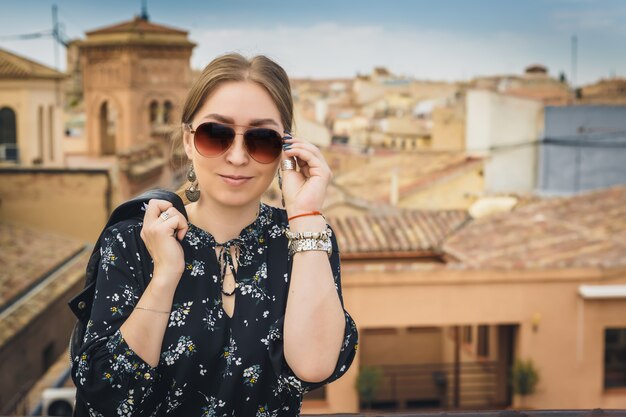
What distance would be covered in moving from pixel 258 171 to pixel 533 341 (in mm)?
8713

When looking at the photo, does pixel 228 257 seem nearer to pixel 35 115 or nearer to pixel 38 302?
pixel 38 302

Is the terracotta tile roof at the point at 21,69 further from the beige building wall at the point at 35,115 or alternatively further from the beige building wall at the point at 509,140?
the beige building wall at the point at 509,140

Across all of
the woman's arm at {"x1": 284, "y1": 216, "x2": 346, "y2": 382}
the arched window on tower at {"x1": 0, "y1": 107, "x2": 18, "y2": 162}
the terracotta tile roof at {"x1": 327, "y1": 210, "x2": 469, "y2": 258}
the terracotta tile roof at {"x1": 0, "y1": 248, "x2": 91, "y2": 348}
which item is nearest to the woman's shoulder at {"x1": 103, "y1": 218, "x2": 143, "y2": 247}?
the woman's arm at {"x1": 284, "y1": 216, "x2": 346, "y2": 382}

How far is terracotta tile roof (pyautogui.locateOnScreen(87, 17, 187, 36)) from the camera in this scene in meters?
35.1

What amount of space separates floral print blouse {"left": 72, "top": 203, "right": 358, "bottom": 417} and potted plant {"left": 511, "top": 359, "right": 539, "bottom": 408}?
8444 millimetres

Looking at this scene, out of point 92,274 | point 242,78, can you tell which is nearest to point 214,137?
point 242,78

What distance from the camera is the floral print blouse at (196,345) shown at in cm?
175

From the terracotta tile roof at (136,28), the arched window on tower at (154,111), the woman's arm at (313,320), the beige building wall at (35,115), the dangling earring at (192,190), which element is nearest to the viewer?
the woman's arm at (313,320)

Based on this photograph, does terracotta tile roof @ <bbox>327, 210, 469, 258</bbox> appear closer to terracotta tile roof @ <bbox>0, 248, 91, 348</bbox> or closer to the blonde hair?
terracotta tile roof @ <bbox>0, 248, 91, 348</bbox>

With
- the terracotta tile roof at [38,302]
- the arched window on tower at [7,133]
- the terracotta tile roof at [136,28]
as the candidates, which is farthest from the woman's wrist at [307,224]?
the terracotta tile roof at [136,28]

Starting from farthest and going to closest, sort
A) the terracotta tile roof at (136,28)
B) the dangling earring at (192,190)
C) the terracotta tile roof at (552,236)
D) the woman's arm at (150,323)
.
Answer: the terracotta tile roof at (136,28)
the terracotta tile roof at (552,236)
the dangling earring at (192,190)
the woman's arm at (150,323)

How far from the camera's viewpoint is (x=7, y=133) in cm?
2706

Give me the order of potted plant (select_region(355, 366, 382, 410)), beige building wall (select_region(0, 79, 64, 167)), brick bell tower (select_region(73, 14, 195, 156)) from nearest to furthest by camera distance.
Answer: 1. potted plant (select_region(355, 366, 382, 410))
2. beige building wall (select_region(0, 79, 64, 167))
3. brick bell tower (select_region(73, 14, 195, 156))

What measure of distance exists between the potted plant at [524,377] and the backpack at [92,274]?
28.2 ft
